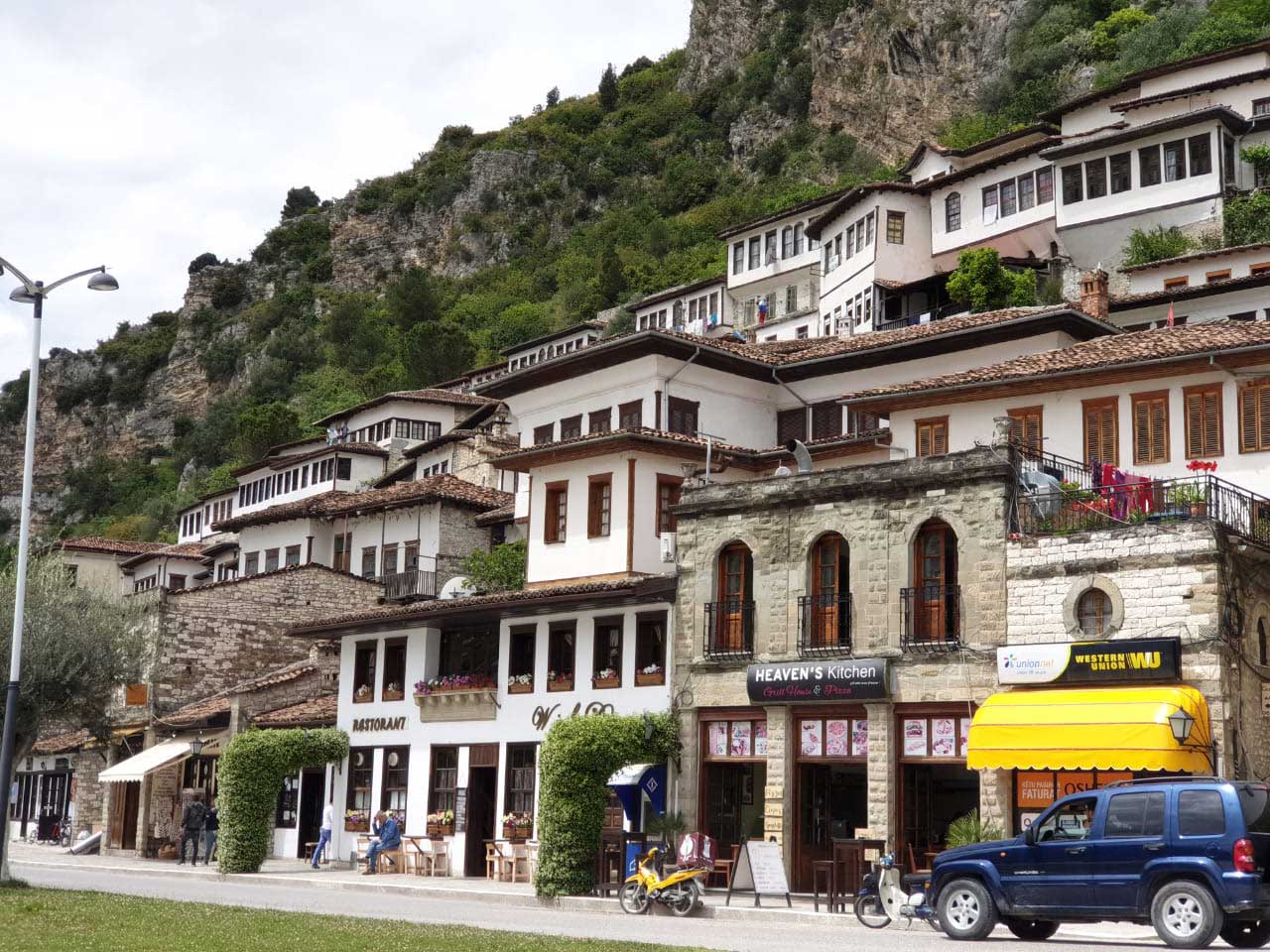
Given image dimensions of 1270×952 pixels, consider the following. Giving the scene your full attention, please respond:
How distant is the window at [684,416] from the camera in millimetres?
42156

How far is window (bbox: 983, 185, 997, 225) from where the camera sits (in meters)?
66.9

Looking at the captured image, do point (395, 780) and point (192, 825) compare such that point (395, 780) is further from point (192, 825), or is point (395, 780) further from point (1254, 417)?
point (1254, 417)

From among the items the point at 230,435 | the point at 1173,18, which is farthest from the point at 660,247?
the point at 1173,18

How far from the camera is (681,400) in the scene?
4247cm

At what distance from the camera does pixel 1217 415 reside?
102 ft

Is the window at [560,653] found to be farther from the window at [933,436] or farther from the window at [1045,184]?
the window at [1045,184]

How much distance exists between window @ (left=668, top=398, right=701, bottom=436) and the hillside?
48.6 meters

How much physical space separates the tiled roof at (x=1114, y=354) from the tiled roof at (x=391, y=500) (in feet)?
68.4

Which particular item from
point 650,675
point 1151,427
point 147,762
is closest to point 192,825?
point 147,762

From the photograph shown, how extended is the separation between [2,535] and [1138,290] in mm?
122803

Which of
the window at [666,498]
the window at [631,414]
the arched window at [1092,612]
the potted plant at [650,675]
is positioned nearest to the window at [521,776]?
the potted plant at [650,675]

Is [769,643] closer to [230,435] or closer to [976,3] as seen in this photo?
[976,3]

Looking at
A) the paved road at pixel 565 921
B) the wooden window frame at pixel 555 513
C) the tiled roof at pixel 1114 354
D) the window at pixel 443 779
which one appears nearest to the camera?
the paved road at pixel 565 921

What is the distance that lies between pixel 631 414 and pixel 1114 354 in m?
14.8
